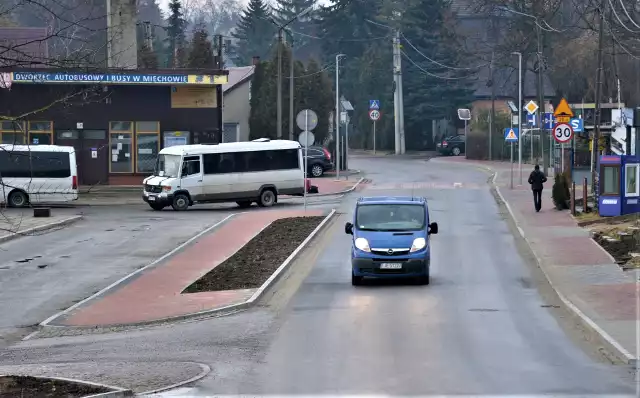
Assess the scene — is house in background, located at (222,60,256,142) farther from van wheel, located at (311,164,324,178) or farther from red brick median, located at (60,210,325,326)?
red brick median, located at (60,210,325,326)

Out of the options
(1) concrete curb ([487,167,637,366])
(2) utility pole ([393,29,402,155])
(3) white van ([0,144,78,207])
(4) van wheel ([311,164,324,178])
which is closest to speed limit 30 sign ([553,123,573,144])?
(1) concrete curb ([487,167,637,366])

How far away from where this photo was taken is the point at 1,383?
12.9m

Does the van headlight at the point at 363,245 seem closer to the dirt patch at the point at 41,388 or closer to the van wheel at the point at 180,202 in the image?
the dirt patch at the point at 41,388

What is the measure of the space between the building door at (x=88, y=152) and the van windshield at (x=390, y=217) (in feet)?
103

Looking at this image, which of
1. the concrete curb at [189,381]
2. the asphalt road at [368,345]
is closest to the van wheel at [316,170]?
the asphalt road at [368,345]

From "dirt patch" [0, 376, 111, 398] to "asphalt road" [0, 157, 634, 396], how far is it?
2.17ft

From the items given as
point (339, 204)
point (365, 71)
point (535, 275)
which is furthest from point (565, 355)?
point (365, 71)

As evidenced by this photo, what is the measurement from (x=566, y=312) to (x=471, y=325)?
2254 millimetres

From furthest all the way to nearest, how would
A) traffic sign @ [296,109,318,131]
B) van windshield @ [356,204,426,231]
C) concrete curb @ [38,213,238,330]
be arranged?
traffic sign @ [296,109,318,131]
van windshield @ [356,204,426,231]
concrete curb @ [38,213,238,330]

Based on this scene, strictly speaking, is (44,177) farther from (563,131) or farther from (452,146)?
(452,146)

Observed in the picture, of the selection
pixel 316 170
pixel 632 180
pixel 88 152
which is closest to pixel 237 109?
pixel 316 170

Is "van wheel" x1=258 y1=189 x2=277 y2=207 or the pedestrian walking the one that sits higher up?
the pedestrian walking

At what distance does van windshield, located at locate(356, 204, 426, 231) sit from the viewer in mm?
23078

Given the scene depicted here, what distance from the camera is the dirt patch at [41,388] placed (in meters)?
12.3
